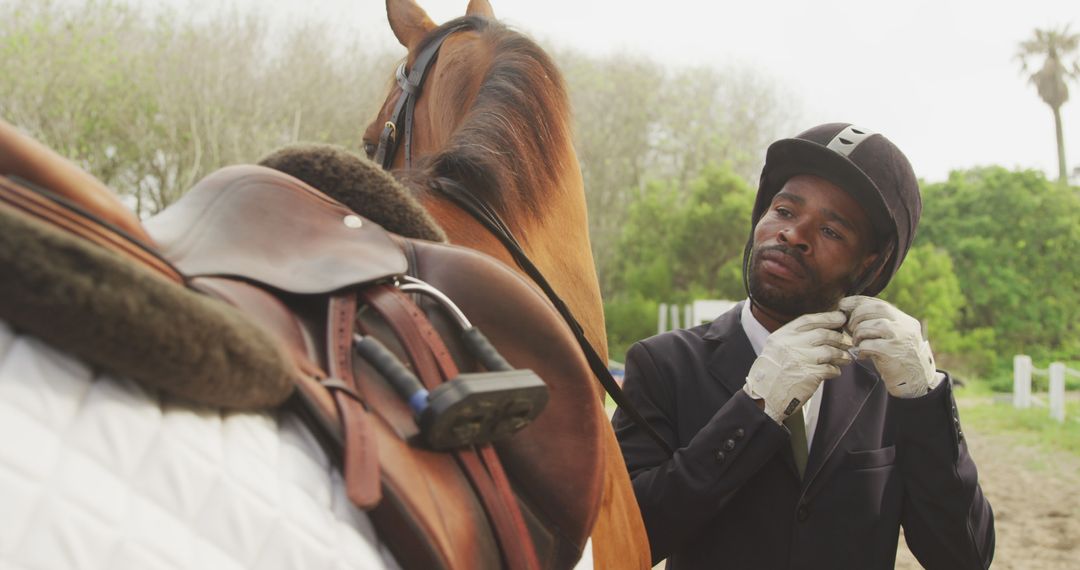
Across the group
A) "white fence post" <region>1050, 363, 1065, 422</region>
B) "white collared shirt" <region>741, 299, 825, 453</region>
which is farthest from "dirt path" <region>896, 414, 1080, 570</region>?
"white collared shirt" <region>741, 299, 825, 453</region>

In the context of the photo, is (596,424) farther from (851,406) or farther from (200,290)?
(851,406)

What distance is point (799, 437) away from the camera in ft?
5.79

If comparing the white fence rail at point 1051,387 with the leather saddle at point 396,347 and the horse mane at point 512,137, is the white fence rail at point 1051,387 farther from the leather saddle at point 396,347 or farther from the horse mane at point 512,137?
the leather saddle at point 396,347

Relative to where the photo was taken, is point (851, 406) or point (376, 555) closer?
point (376, 555)

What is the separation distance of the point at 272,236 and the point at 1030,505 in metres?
6.65

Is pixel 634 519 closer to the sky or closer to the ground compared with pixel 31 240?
closer to the ground

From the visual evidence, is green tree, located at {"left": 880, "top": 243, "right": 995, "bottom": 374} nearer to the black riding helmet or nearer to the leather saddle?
the black riding helmet

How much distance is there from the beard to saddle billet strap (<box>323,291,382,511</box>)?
1.07m

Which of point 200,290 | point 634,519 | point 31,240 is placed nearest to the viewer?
point 31,240

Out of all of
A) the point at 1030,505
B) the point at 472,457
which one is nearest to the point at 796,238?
the point at 472,457

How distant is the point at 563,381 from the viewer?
1.23 meters

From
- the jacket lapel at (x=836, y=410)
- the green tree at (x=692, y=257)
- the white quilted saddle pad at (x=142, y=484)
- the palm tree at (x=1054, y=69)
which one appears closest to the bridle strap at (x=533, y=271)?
A: the jacket lapel at (x=836, y=410)

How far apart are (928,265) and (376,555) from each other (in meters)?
20.5

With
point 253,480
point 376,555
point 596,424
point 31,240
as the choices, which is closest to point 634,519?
point 596,424
